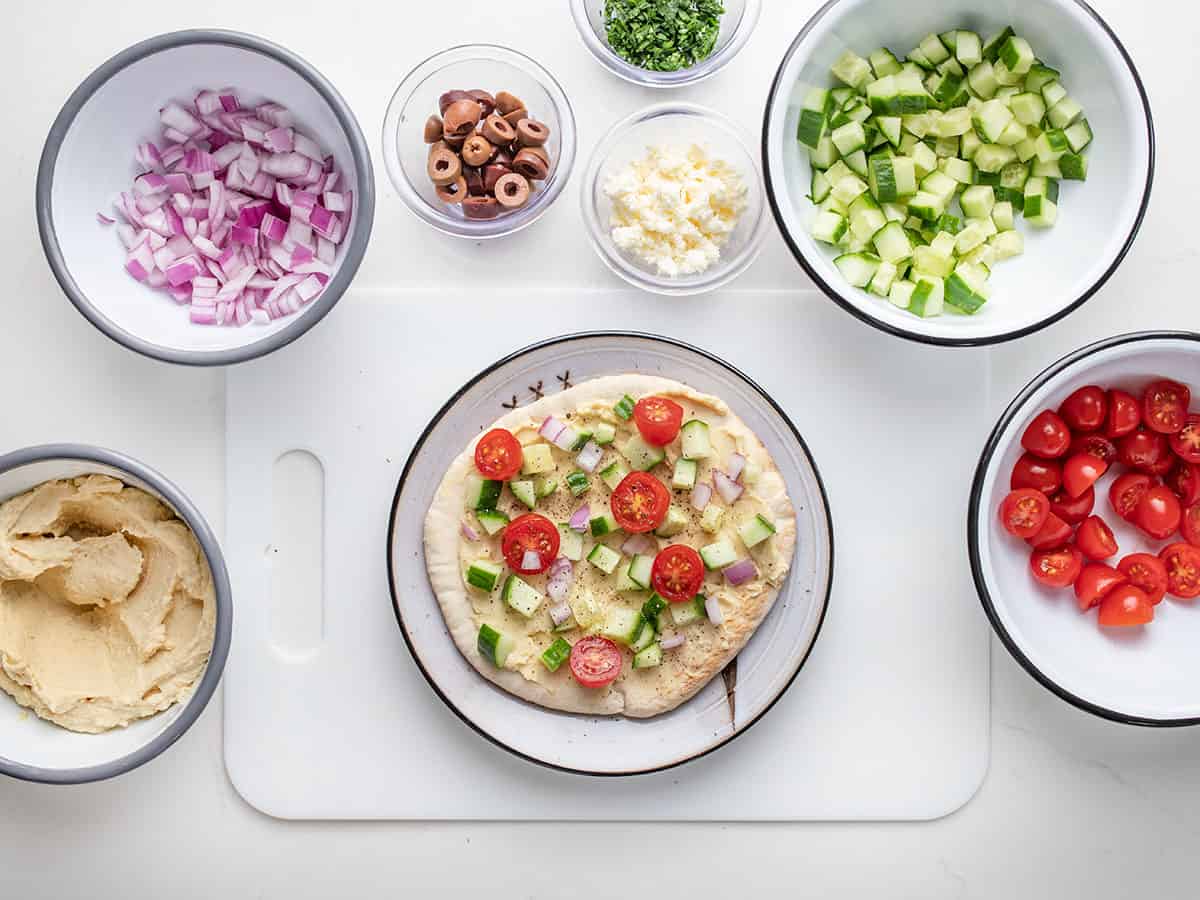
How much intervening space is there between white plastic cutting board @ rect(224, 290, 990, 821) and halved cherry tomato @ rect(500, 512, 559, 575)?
13.7 inches

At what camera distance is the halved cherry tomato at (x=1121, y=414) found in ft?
7.82

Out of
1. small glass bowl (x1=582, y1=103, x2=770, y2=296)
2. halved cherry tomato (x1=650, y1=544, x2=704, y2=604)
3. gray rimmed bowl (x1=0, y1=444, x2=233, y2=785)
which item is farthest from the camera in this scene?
small glass bowl (x1=582, y1=103, x2=770, y2=296)

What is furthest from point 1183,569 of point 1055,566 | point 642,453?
point 642,453

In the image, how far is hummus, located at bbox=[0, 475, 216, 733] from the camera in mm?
2283

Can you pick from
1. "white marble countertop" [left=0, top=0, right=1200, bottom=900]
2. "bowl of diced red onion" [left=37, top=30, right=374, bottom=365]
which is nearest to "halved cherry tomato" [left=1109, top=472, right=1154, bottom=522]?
"white marble countertop" [left=0, top=0, right=1200, bottom=900]

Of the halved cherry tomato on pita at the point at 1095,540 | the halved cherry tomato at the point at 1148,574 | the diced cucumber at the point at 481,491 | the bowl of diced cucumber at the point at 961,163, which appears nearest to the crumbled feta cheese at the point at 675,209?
the bowl of diced cucumber at the point at 961,163

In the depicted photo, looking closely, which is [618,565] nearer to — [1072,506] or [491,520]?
[491,520]

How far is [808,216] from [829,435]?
53 cm

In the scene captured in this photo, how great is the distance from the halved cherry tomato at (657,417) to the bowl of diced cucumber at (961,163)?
1.51 ft

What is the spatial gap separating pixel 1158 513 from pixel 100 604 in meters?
2.48

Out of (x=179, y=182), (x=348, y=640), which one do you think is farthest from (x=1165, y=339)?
(x=179, y=182)

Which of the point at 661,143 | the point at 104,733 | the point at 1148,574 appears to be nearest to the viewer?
the point at 104,733

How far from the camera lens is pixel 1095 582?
2.42 metres

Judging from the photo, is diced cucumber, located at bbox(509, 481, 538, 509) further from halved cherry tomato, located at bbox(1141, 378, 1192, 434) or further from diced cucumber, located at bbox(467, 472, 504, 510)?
halved cherry tomato, located at bbox(1141, 378, 1192, 434)
